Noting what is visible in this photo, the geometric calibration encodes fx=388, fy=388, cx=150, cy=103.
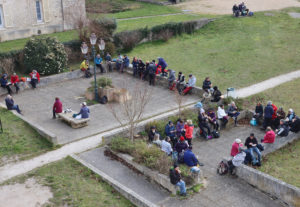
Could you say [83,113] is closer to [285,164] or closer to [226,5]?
[285,164]

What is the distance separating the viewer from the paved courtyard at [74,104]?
18.1 m

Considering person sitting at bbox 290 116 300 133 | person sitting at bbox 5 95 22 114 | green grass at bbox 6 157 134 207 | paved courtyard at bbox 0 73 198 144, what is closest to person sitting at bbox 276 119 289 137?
person sitting at bbox 290 116 300 133

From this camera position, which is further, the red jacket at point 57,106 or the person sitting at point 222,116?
the red jacket at point 57,106

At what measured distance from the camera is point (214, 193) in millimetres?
12953

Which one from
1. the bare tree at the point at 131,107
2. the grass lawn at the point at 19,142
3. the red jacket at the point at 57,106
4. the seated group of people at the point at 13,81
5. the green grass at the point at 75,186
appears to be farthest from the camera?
the seated group of people at the point at 13,81

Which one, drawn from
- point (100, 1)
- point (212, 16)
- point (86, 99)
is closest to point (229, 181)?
point (86, 99)

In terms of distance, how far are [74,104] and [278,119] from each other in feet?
35.3

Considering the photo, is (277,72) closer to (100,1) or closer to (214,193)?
(214,193)

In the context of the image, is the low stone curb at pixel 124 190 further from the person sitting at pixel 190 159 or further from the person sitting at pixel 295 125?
the person sitting at pixel 295 125

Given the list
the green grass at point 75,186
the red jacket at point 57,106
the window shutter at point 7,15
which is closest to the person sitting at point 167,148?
the green grass at point 75,186

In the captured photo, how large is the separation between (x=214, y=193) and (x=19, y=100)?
1357 cm

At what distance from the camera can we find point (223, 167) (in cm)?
1402

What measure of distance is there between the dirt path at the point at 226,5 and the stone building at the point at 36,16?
14.2 metres

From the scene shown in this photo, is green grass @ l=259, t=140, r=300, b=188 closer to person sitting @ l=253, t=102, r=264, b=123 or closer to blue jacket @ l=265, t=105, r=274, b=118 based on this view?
blue jacket @ l=265, t=105, r=274, b=118
